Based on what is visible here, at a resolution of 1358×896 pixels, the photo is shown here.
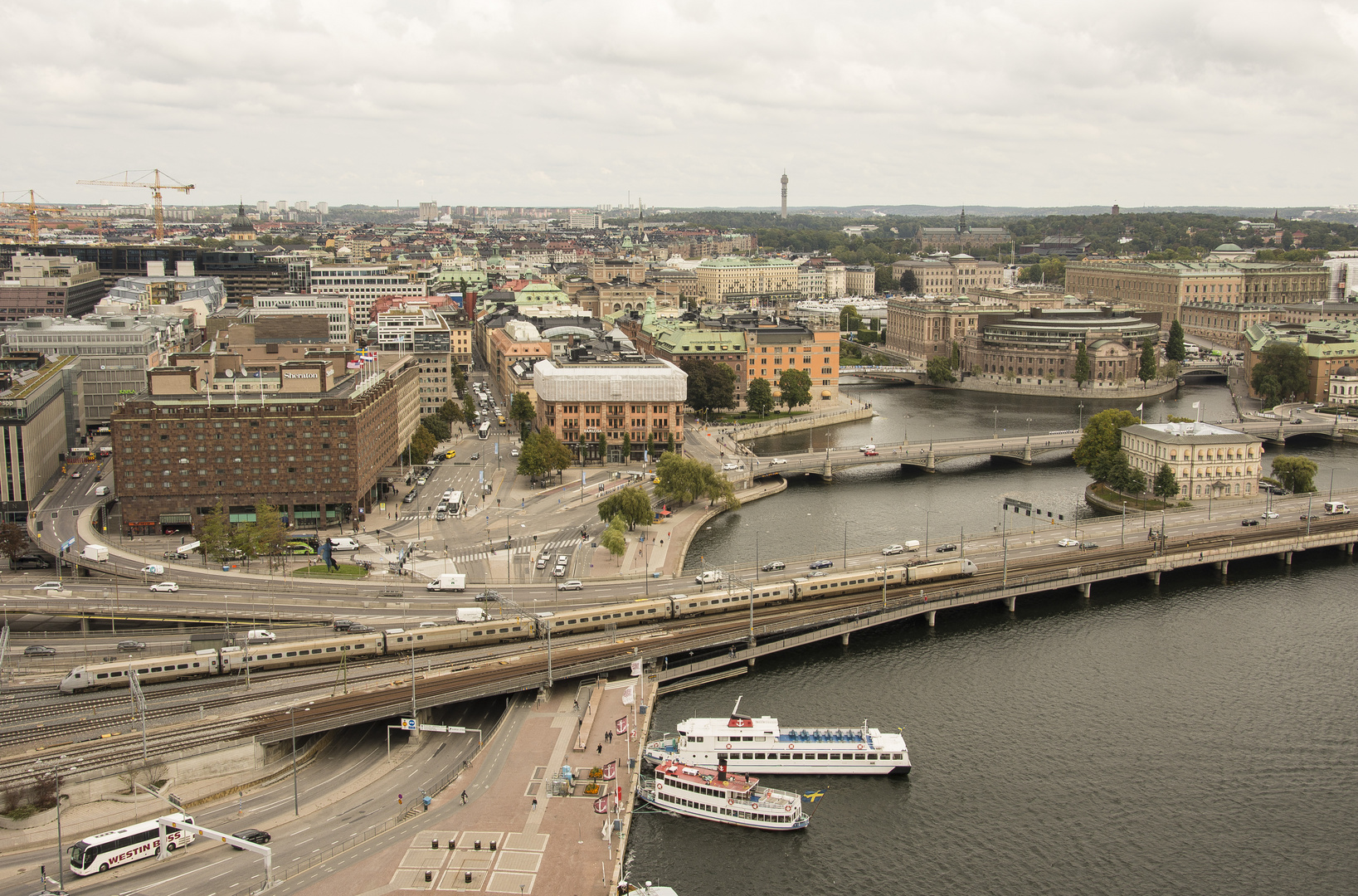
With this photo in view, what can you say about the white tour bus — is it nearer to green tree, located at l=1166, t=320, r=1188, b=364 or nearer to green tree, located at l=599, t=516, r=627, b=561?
green tree, located at l=599, t=516, r=627, b=561

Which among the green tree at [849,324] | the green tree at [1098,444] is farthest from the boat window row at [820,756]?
the green tree at [849,324]

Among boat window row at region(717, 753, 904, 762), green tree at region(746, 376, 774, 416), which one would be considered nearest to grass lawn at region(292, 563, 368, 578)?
boat window row at region(717, 753, 904, 762)

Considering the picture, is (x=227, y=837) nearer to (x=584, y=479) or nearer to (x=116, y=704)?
(x=116, y=704)

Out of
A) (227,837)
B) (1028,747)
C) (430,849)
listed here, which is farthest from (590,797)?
(1028,747)

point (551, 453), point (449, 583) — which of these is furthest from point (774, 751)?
point (551, 453)

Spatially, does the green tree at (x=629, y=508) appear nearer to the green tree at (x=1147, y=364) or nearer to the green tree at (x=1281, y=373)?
the green tree at (x=1281, y=373)

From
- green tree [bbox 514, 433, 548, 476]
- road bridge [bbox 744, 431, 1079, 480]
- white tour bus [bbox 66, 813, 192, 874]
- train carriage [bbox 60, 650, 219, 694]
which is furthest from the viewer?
road bridge [bbox 744, 431, 1079, 480]

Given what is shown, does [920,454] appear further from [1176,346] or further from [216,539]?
[1176,346]
